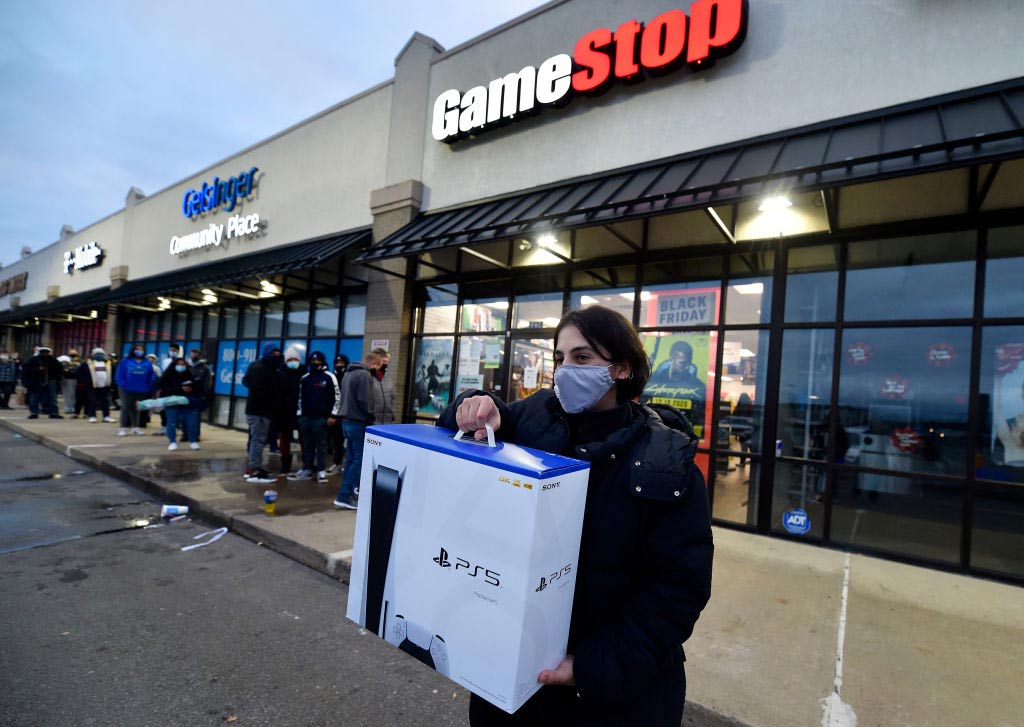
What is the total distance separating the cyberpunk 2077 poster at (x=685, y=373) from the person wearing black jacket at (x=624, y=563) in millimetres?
5118

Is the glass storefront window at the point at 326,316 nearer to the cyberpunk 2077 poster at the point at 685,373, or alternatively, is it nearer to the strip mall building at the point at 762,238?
the strip mall building at the point at 762,238

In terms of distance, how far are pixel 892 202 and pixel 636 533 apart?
600 centimetres

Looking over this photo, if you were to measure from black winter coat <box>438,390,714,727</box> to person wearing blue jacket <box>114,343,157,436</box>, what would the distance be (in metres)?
12.0

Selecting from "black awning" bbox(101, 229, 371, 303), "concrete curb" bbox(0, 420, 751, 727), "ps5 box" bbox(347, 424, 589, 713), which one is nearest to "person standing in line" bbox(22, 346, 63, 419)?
"black awning" bbox(101, 229, 371, 303)

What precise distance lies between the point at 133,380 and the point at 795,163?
1250 cm

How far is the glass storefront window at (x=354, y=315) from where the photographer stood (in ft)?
35.2

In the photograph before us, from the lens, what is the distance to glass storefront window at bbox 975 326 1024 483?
493 centimetres

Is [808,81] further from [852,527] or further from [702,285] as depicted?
[852,527]

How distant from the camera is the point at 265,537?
492cm

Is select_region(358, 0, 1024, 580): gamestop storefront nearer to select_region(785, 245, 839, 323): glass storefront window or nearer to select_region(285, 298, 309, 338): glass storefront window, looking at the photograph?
select_region(785, 245, 839, 323): glass storefront window

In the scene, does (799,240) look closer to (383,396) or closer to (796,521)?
(796,521)

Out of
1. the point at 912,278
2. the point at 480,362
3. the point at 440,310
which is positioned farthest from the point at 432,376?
the point at 912,278

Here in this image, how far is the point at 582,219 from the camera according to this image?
5.94 m

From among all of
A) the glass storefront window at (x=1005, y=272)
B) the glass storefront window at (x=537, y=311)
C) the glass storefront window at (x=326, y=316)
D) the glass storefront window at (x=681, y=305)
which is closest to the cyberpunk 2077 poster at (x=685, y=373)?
the glass storefront window at (x=681, y=305)
